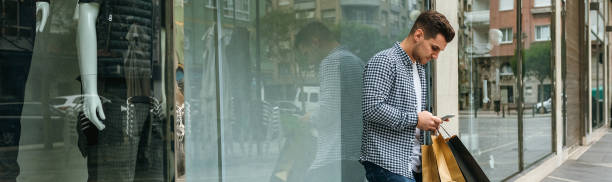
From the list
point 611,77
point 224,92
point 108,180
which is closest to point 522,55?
point 224,92

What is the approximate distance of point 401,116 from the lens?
2562mm

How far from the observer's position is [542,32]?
922 cm

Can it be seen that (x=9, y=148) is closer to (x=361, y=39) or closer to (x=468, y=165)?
(x=468, y=165)

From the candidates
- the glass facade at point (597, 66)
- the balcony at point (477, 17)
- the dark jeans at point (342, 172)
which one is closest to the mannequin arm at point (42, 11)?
the dark jeans at point (342, 172)

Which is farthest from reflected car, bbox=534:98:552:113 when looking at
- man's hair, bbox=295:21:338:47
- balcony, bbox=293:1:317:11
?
balcony, bbox=293:1:317:11

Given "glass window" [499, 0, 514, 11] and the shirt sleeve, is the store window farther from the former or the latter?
"glass window" [499, 0, 514, 11]

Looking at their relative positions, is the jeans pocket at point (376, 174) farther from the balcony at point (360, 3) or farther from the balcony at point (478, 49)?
the balcony at point (478, 49)

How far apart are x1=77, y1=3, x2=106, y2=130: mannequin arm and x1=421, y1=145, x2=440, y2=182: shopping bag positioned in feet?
4.91

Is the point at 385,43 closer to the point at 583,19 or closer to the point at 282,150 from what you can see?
the point at 282,150

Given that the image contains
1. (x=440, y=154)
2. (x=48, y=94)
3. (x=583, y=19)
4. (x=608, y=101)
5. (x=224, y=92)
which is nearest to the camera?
(x=48, y=94)

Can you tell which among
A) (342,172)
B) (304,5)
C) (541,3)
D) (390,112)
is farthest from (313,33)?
(541,3)

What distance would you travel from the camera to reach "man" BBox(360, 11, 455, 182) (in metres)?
2.58

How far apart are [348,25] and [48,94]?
2187mm

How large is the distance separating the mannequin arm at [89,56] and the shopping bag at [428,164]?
150cm
